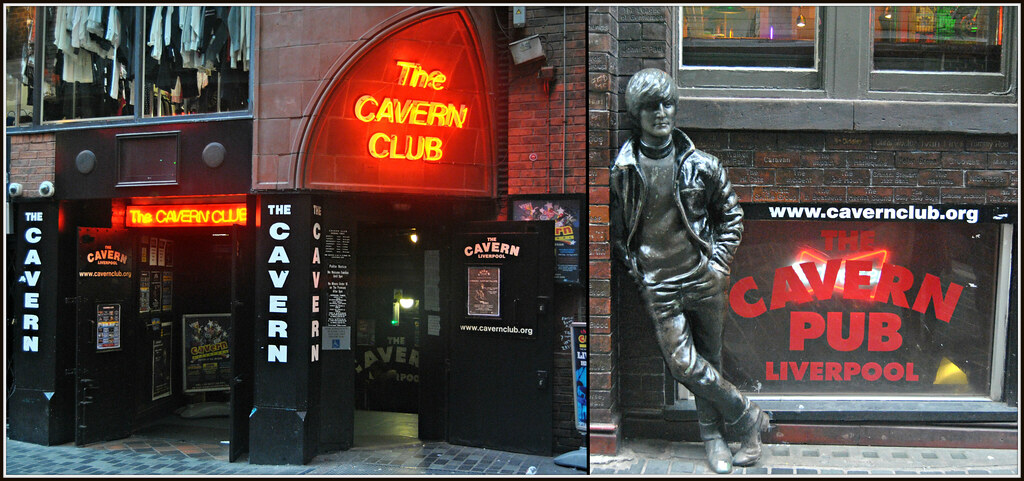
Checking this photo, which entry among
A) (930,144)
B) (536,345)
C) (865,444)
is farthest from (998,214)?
(536,345)

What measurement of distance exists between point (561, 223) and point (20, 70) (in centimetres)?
523

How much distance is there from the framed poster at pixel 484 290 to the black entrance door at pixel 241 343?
191 centimetres

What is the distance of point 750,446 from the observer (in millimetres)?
5566

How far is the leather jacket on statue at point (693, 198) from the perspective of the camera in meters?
5.36

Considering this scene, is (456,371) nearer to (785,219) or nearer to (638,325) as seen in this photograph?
(638,325)

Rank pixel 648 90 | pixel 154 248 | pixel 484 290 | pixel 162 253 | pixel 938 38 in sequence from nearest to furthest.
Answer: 1. pixel 648 90
2. pixel 938 38
3. pixel 484 290
4. pixel 154 248
5. pixel 162 253

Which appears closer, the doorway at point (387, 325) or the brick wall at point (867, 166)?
the brick wall at point (867, 166)

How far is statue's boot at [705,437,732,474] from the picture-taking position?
547 centimetres

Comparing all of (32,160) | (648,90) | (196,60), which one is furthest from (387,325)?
(648,90)

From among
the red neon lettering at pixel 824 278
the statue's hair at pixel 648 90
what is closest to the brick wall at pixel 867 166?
the red neon lettering at pixel 824 278

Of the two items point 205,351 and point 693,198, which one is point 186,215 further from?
point 693,198

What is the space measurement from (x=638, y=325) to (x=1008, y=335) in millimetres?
2986

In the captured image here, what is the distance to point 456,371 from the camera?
7.07 m

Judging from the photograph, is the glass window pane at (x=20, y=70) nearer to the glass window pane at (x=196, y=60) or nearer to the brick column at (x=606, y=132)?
the glass window pane at (x=196, y=60)
